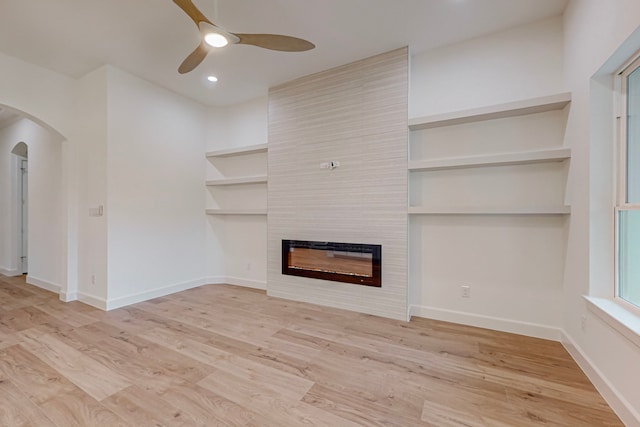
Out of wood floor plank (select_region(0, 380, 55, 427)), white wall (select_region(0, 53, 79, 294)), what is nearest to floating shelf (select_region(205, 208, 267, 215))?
white wall (select_region(0, 53, 79, 294))

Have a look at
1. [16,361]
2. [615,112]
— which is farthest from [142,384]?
[615,112]

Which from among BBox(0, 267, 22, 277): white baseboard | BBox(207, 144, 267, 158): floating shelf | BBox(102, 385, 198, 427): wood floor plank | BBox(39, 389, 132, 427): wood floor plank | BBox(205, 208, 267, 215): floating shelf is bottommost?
BBox(39, 389, 132, 427): wood floor plank

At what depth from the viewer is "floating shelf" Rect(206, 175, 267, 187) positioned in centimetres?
425

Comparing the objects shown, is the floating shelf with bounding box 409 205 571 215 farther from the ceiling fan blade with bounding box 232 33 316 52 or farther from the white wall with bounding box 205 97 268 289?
the white wall with bounding box 205 97 268 289

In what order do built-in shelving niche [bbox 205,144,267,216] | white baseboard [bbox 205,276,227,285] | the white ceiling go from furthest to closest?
1. white baseboard [bbox 205,276,227,285]
2. built-in shelving niche [bbox 205,144,267,216]
3. the white ceiling

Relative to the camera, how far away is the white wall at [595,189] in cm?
169

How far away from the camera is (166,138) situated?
4.19 meters

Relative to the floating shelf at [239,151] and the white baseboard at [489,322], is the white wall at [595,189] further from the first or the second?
the floating shelf at [239,151]

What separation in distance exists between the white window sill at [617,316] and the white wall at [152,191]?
187 inches

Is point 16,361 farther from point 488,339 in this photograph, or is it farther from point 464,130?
point 464,130

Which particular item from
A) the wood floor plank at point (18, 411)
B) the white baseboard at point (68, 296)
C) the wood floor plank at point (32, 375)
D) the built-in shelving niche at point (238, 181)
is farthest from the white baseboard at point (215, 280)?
the wood floor plank at point (18, 411)

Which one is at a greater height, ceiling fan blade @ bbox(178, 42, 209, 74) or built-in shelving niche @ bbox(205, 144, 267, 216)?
ceiling fan blade @ bbox(178, 42, 209, 74)

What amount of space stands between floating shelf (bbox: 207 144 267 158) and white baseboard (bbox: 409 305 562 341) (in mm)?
3026

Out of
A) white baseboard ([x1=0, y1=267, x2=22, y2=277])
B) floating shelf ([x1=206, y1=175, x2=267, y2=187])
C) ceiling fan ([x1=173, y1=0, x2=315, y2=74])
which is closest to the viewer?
ceiling fan ([x1=173, y1=0, x2=315, y2=74])
